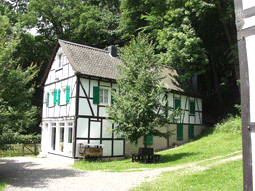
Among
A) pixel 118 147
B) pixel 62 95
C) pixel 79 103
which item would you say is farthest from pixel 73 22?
pixel 118 147

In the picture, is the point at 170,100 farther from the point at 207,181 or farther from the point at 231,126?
Result: the point at 207,181

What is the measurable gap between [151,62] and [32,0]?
68.1 ft

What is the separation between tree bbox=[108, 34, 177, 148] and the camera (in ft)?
44.6

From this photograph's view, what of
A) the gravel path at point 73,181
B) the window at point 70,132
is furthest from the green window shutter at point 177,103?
the gravel path at point 73,181

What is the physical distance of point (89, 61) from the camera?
17.7 metres

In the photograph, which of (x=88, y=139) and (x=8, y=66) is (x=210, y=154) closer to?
(x=88, y=139)

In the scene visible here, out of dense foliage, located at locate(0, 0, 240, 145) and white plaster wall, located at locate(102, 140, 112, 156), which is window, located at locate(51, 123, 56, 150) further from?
dense foliage, located at locate(0, 0, 240, 145)

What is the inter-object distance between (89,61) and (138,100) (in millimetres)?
5769

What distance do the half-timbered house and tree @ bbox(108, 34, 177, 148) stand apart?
0.97 metres

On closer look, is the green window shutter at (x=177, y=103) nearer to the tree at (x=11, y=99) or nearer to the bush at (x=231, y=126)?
the bush at (x=231, y=126)

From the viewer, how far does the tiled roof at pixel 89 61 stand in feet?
54.2

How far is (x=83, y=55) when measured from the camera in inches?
706

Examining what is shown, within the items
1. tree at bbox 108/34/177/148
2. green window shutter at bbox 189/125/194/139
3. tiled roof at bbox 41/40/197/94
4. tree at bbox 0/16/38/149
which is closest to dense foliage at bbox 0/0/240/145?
green window shutter at bbox 189/125/194/139

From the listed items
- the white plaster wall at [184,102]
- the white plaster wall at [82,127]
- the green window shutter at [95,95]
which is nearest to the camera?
the white plaster wall at [82,127]
